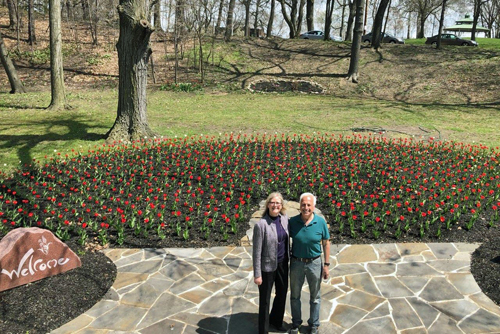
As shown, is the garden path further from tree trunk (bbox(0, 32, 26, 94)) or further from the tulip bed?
tree trunk (bbox(0, 32, 26, 94))

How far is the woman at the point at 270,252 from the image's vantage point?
3.90 m

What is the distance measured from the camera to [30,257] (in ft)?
16.7

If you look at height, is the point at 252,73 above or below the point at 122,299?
above

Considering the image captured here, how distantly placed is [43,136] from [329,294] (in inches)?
421

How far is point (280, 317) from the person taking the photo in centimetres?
438

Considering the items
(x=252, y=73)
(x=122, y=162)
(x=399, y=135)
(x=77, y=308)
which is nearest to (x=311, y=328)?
(x=77, y=308)

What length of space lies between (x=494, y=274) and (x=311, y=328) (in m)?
2.88

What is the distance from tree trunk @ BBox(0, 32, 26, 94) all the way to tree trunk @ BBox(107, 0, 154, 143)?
9.92 metres

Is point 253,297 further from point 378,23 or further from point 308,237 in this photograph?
point 378,23

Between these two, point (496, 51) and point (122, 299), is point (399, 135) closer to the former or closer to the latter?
point (122, 299)

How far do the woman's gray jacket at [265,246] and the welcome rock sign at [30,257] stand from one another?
294cm

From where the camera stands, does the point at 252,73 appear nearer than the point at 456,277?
No

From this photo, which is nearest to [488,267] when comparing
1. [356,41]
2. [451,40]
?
[356,41]

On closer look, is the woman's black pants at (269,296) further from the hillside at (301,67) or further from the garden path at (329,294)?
the hillside at (301,67)
